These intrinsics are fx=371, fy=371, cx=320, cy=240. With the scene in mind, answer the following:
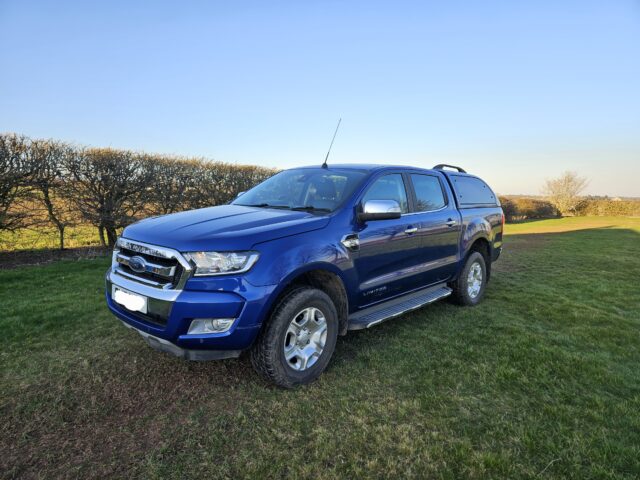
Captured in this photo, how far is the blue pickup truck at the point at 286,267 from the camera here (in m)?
2.57

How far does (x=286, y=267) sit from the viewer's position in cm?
276

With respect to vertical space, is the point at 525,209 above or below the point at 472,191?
below

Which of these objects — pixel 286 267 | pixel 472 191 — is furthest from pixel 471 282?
pixel 286 267

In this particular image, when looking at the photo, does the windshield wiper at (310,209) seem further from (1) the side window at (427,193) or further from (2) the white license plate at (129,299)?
(2) the white license plate at (129,299)

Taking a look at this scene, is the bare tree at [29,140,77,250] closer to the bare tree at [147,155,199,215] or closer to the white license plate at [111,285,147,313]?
the bare tree at [147,155,199,215]

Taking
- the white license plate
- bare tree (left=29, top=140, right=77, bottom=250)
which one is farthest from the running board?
bare tree (left=29, top=140, right=77, bottom=250)

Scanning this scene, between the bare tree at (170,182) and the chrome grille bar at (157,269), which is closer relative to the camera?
the chrome grille bar at (157,269)

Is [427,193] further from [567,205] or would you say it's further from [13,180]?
[567,205]

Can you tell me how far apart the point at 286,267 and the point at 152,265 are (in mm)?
985

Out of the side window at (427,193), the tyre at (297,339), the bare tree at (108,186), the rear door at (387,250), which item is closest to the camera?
the tyre at (297,339)

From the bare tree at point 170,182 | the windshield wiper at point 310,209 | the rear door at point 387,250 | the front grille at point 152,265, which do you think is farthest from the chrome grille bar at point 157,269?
the bare tree at point 170,182

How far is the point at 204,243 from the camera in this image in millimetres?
2602

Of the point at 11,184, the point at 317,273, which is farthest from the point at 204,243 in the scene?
the point at 11,184

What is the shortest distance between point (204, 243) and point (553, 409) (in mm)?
2749
